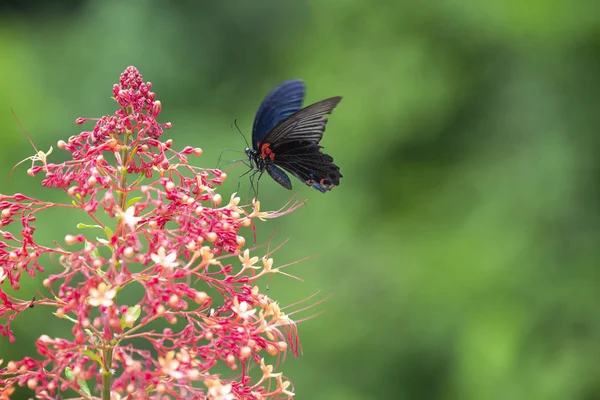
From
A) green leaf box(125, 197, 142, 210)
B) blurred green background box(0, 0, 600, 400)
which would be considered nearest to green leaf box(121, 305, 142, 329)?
green leaf box(125, 197, 142, 210)

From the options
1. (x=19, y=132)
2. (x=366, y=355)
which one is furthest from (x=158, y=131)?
(x=19, y=132)

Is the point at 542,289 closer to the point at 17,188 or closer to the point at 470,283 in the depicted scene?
the point at 470,283

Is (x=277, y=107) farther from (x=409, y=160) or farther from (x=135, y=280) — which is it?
(x=409, y=160)

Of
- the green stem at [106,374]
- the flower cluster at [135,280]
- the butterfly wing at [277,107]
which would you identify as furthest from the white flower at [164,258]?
the butterfly wing at [277,107]

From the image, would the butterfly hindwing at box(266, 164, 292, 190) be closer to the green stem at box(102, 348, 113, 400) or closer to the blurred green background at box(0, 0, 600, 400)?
the green stem at box(102, 348, 113, 400)

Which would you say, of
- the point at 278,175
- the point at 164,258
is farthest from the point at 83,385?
the point at 278,175

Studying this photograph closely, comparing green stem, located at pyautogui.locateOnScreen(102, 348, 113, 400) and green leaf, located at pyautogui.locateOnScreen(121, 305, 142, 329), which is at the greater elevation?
green leaf, located at pyautogui.locateOnScreen(121, 305, 142, 329)

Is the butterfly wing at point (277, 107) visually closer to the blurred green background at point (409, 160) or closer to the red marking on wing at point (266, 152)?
the red marking on wing at point (266, 152)
